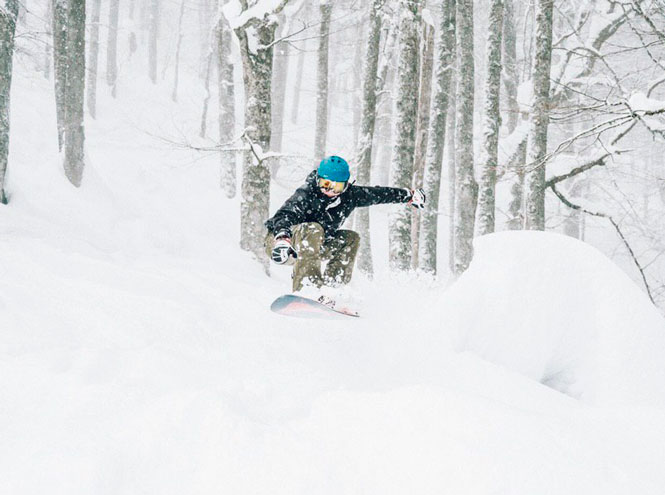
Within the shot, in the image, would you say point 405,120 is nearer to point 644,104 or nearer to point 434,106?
point 434,106

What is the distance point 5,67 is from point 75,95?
2462 millimetres

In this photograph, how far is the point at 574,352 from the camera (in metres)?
2.89

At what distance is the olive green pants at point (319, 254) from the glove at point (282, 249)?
21 cm

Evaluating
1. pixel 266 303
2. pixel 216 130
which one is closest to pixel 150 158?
pixel 216 130

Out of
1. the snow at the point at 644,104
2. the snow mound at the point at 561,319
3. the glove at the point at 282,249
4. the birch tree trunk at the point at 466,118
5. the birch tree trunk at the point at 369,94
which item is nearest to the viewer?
the snow mound at the point at 561,319

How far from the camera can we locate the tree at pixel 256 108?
6262 mm

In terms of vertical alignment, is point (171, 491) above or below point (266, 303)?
below

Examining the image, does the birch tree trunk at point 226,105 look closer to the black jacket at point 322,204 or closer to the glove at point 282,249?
the black jacket at point 322,204

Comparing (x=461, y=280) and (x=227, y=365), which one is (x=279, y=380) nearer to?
(x=227, y=365)

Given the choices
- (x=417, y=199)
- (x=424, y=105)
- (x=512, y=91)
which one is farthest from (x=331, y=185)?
(x=512, y=91)

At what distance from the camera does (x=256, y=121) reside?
6617 mm

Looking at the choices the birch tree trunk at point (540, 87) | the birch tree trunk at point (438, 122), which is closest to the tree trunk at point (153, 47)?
the birch tree trunk at point (438, 122)

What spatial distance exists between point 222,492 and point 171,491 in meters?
0.18

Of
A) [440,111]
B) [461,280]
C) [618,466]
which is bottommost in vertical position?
[618,466]
